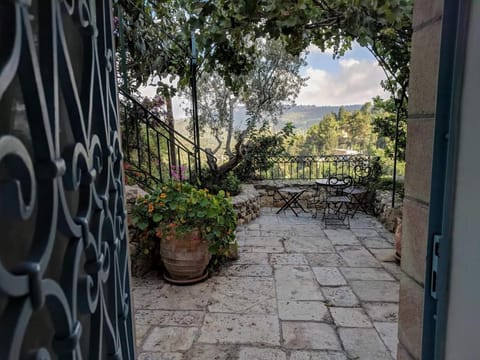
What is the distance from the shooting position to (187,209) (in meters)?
3.07

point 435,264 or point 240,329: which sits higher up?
point 435,264

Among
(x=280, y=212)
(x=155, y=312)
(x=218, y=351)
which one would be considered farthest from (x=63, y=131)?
(x=280, y=212)

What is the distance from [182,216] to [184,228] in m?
0.11

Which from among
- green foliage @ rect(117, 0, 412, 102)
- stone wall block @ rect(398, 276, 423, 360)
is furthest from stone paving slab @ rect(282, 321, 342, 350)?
green foliage @ rect(117, 0, 412, 102)

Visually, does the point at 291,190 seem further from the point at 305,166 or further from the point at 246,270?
the point at 246,270

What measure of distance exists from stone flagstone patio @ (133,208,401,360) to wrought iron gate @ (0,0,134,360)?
1665 mm

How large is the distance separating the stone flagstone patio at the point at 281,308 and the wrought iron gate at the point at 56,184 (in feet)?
5.46

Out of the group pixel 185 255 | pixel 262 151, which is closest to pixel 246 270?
pixel 185 255

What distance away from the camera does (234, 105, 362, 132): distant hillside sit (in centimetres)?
815

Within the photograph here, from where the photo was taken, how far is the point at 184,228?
3.01 m

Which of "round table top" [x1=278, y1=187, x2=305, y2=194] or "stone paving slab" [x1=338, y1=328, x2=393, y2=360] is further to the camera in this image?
"round table top" [x1=278, y1=187, x2=305, y2=194]

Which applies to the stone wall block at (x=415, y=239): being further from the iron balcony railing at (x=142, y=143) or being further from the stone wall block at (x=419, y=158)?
the iron balcony railing at (x=142, y=143)

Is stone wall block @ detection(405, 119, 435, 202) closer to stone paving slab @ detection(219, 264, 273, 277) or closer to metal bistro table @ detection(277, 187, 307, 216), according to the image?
stone paving slab @ detection(219, 264, 273, 277)

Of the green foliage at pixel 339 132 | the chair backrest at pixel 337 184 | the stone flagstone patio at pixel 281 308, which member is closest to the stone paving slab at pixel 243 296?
the stone flagstone patio at pixel 281 308
